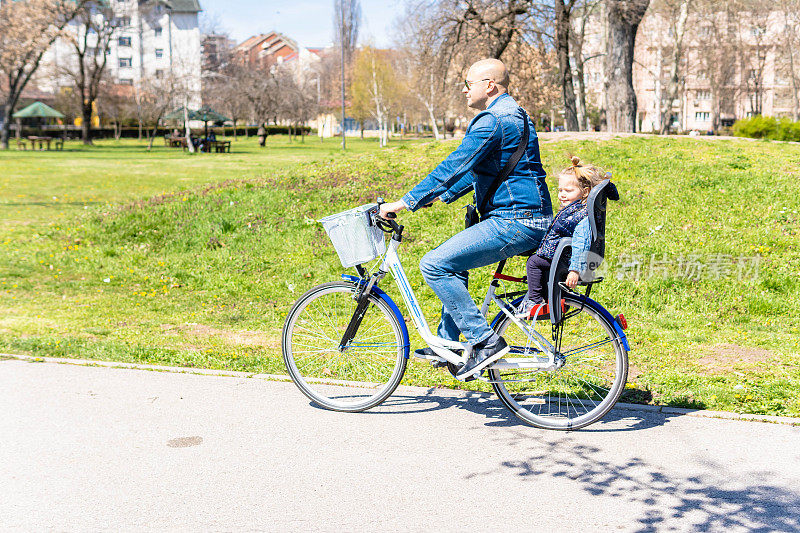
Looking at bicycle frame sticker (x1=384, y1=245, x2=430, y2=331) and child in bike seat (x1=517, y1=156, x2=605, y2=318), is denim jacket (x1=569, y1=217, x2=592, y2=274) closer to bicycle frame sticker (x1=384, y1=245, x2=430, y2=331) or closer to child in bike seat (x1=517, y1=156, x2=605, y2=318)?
child in bike seat (x1=517, y1=156, x2=605, y2=318)

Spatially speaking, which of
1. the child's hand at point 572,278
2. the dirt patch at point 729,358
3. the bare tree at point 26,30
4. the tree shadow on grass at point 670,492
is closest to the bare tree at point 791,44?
the bare tree at point 26,30

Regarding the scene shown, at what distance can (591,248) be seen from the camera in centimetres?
443

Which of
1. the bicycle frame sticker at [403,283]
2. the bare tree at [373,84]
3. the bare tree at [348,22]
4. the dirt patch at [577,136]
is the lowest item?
the bicycle frame sticker at [403,283]

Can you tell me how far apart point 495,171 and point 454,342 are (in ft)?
3.52

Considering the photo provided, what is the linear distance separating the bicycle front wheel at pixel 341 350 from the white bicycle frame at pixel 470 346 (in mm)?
164

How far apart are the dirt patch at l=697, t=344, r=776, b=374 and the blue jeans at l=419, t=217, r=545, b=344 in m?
2.23

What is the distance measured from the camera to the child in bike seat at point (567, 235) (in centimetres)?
445

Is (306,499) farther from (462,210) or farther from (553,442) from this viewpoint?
(462,210)

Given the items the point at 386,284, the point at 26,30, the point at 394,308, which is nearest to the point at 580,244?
the point at 394,308

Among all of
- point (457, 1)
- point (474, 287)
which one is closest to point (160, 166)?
point (457, 1)

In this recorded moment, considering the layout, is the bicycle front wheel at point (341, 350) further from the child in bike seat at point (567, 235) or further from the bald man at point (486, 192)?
the child in bike seat at point (567, 235)

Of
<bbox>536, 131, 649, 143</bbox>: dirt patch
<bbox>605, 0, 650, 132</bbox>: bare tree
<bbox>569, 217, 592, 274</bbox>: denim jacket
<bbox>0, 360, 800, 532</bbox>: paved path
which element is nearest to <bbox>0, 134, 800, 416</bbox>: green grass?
<bbox>536, 131, 649, 143</bbox>: dirt patch

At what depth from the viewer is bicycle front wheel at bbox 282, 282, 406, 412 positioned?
5.00 m

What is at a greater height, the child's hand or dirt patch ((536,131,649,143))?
dirt patch ((536,131,649,143))
